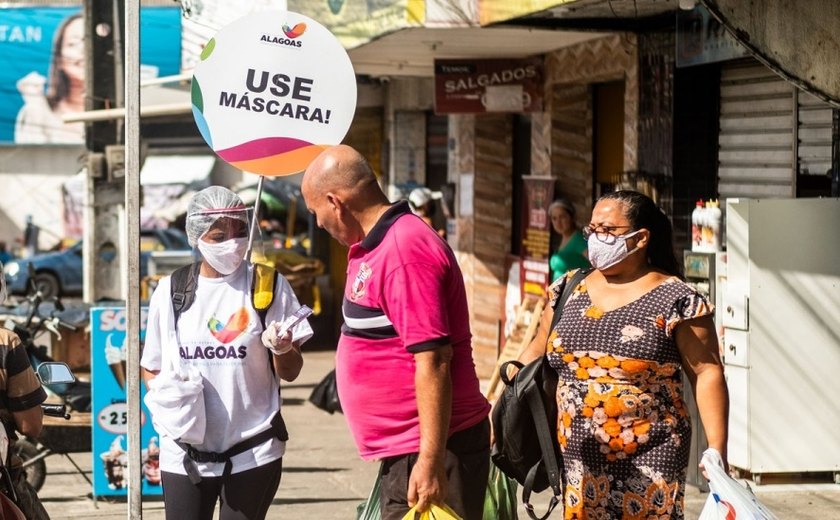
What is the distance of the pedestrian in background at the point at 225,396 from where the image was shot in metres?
4.89

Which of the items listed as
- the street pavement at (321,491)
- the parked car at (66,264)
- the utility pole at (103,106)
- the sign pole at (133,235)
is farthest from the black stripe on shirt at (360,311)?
the parked car at (66,264)

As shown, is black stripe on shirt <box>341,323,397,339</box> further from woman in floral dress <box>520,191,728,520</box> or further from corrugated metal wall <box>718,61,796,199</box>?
corrugated metal wall <box>718,61,796,199</box>

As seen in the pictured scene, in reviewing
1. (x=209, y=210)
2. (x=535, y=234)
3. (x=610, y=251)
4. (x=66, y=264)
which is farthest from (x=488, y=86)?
(x=66, y=264)

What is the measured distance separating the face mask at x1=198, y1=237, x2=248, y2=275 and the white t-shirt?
0.12 meters

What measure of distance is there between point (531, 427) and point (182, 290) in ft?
4.58

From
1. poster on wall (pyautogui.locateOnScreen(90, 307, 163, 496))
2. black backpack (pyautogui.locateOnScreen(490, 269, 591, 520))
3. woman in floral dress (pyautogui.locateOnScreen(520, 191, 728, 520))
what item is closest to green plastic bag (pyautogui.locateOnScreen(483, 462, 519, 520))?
black backpack (pyautogui.locateOnScreen(490, 269, 591, 520))

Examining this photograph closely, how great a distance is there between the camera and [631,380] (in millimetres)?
4617

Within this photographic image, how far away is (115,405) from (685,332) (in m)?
4.64

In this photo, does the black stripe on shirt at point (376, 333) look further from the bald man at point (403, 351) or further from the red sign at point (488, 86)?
the red sign at point (488, 86)

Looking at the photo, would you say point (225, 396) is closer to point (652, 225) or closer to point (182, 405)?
point (182, 405)

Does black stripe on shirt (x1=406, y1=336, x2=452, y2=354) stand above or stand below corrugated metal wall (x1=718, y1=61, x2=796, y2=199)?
below

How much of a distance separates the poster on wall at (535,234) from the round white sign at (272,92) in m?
6.52

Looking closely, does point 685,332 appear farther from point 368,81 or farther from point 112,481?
point 368,81

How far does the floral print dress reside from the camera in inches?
181
